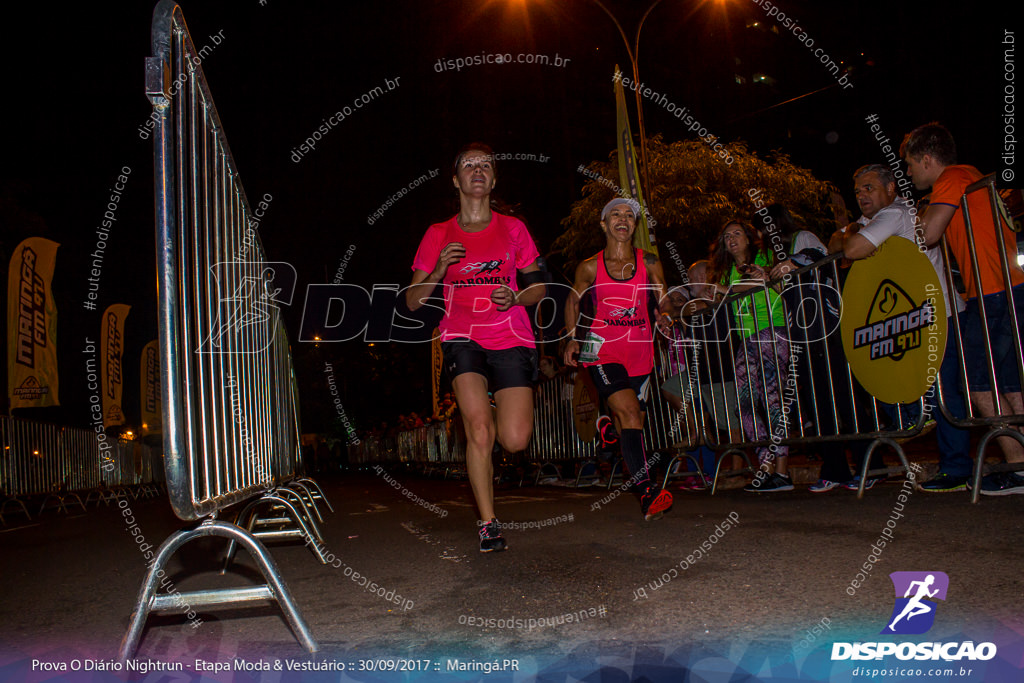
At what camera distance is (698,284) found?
22.7 feet

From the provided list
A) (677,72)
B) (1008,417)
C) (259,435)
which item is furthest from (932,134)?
(677,72)

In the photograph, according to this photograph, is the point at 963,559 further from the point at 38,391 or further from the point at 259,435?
the point at 38,391

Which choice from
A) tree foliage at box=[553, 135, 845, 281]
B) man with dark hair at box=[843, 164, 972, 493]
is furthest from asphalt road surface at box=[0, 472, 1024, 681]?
tree foliage at box=[553, 135, 845, 281]

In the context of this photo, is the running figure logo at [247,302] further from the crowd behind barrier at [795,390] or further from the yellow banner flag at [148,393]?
the yellow banner flag at [148,393]

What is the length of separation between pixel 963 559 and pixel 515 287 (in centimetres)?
268

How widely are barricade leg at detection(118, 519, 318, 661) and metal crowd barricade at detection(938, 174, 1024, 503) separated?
3.55 metres

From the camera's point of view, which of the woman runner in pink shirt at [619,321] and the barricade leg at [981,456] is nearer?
the barricade leg at [981,456]

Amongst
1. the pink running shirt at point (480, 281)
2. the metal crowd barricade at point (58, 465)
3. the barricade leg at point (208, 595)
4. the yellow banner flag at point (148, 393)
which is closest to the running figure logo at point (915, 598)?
the barricade leg at point (208, 595)

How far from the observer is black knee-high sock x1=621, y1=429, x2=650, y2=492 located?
15.9 ft

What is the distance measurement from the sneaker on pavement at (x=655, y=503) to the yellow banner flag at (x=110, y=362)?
55.5 feet

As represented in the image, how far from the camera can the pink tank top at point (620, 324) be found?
5.30 metres

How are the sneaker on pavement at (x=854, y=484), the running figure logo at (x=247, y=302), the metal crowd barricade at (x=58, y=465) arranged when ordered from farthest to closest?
the metal crowd barricade at (x=58, y=465), the sneaker on pavement at (x=854, y=484), the running figure logo at (x=247, y=302)

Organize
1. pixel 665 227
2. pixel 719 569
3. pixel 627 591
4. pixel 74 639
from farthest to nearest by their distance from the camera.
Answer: pixel 665 227, pixel 719 569, pixel 627 591, pixel 74 639

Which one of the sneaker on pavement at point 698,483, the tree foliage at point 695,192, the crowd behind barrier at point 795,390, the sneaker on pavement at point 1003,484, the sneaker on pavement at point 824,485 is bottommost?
the sneaker on pavement at point 698,483
